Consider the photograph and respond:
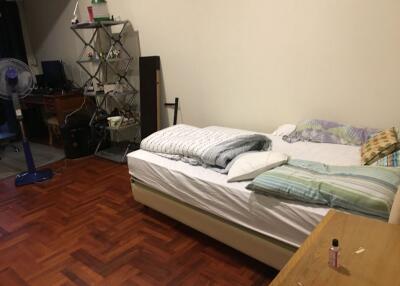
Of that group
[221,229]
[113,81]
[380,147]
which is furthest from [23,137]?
[380,147]

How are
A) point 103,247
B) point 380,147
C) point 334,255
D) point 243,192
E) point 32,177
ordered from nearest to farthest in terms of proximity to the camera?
point 334,255
point 243,192
point 380,147
point 103,247
point 32,177

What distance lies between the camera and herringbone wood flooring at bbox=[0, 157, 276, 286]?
1.86m

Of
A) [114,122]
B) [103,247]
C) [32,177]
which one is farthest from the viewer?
[114,122]

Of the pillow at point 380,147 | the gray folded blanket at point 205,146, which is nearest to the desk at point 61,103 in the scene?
the gray folded blanket at point 205,146

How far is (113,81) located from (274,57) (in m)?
2.41

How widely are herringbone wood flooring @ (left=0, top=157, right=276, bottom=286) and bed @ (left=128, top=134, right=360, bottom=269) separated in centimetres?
14

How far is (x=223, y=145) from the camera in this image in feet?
7.08

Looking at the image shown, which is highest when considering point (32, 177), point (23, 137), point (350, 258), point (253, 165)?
point (350, 258)

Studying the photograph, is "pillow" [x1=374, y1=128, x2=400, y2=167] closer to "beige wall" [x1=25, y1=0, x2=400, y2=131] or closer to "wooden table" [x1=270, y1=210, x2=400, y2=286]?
"beige wall" [x1=25, y1=0, x2=400, y2=131]

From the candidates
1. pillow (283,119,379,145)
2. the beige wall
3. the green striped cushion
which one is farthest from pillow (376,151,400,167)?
the beige wall

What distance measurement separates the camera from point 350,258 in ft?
2.83

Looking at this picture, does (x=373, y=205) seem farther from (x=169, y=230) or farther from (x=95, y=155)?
(x=95, y=155)

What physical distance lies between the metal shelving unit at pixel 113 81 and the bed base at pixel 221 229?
1569 millimetres

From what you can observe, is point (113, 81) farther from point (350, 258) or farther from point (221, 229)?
point (350, 258)
